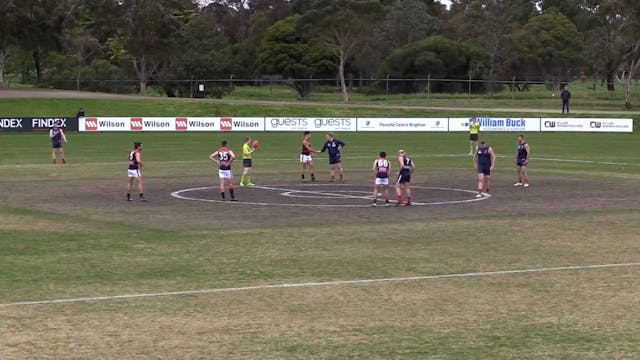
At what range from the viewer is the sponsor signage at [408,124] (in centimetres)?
7962

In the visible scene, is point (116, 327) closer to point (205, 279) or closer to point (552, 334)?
point (205, 279)

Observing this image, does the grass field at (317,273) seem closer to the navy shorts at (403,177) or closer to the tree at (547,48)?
the navy shorts at (403,177)

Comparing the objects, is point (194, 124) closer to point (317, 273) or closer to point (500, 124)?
point (500, 124)

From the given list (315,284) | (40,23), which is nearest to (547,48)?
(40,23)

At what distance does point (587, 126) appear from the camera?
80812 millimetres

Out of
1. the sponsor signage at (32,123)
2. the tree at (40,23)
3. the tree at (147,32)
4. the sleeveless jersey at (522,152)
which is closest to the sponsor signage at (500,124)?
the sponsor signage at (32,123)

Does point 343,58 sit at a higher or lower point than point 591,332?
higher

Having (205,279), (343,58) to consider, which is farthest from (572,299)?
(343,58)

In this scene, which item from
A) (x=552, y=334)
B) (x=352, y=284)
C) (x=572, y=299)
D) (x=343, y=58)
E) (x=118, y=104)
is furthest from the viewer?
(x=343, y=58)

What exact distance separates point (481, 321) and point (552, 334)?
4.21 ft

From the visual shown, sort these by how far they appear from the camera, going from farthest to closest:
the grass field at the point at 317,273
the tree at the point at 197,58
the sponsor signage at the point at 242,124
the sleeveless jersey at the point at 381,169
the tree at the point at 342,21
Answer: the tree at the point at 197,58
the tree at the point at 342,21
the sponsor signage at the point at 242,124
the sleeveless jersey at the point at 381,169
the grass field at the point at 317,273

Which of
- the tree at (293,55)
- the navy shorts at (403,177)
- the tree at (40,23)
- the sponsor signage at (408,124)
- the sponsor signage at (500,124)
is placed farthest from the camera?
the tree at (293,55)

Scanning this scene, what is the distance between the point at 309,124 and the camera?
3145 inches

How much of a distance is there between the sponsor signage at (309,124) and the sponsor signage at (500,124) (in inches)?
346
